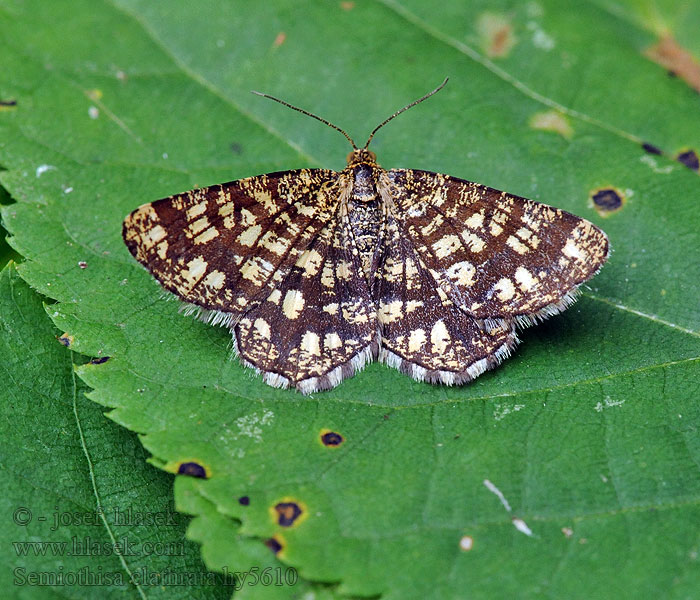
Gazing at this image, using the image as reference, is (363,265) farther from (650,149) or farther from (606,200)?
(650,149)

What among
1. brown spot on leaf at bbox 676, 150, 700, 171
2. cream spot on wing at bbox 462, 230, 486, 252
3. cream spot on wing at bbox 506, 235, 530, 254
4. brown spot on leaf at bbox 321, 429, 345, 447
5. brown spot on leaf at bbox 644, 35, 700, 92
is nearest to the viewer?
brown spot on leaf at bbox 321, 429, 345, 447

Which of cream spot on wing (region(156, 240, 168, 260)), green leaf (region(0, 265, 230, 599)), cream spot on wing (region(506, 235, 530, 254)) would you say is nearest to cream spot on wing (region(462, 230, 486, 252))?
cream spot on wing (region(506, 235, 530, 254))

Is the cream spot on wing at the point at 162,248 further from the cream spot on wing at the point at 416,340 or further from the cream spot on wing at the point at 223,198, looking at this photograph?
the cream spot on wing at the point at 416,340

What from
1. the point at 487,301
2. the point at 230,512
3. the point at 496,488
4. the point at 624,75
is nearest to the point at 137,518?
the point at 230,512

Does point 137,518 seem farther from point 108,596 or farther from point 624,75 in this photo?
point 624,75
